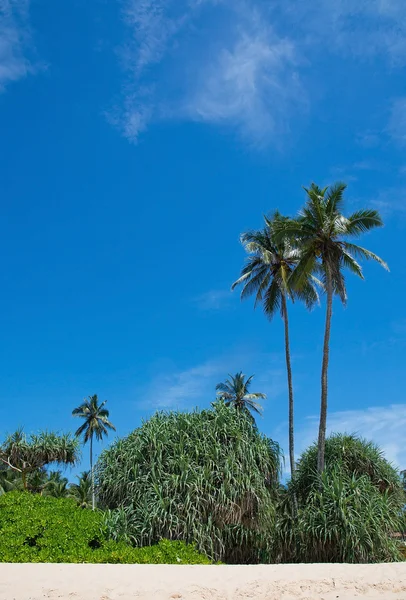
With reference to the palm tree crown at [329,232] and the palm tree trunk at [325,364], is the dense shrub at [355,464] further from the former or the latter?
the palm tree crown at [329,232]

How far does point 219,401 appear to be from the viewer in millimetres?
21391

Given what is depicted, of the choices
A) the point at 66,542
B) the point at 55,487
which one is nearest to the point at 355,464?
the point at 66,542

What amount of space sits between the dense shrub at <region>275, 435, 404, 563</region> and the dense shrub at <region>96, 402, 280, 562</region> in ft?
3.60

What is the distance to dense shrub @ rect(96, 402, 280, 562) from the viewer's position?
691 inches

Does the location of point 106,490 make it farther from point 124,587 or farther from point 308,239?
point 308,239

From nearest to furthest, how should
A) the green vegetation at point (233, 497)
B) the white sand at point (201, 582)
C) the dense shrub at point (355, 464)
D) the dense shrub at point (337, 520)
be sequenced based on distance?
the white sand at point (201, 582) < the green vegetation at point (233, 497) < the dense shrub at point (337, 520) < the dense shrub at point (355, 464)

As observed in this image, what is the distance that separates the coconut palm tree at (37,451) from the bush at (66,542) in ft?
30.8

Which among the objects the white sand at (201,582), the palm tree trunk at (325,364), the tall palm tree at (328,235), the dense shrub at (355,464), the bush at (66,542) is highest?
the tall palm tree at (328,235)

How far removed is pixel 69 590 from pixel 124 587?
876mm

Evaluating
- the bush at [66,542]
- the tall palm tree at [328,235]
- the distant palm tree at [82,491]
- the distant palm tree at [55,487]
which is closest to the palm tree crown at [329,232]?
the tall palm tree at [328,235]

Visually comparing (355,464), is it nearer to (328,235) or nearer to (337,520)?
(337,520)

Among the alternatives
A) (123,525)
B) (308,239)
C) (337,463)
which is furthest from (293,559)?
(308,239)

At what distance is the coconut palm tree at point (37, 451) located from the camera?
2742 cm

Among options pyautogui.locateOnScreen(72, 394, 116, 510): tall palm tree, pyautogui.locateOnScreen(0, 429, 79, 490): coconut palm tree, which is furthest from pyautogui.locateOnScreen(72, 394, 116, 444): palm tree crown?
pyautogui.locateOnScreen(0, 429, 79, 490): coconut palm tree
